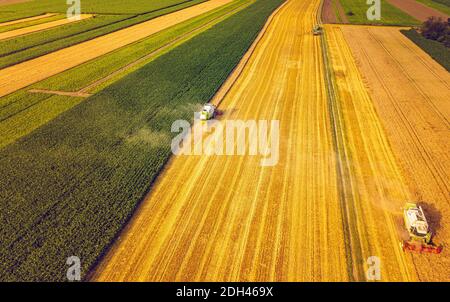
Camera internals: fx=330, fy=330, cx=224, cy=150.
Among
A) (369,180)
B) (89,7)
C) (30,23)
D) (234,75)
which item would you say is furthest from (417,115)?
(89,7)

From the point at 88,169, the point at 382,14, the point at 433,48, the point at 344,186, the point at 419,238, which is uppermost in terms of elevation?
the point at 382,14

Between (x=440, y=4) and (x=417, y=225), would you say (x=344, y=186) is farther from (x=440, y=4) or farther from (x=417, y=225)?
(x=440, y=4)

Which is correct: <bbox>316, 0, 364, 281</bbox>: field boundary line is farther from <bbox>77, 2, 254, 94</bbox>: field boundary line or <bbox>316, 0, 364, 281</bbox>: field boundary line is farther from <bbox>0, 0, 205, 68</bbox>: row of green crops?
<bbox>0, 0, 205, 68</bbox>: row of green crops

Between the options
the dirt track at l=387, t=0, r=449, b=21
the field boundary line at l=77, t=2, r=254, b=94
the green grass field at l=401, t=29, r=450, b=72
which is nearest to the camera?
the field boundary line at l=77, t=2, r=254, b=94

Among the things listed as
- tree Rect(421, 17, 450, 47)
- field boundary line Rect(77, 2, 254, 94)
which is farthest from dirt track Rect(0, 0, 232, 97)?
tree Rect(421, 17, 450, 47)
